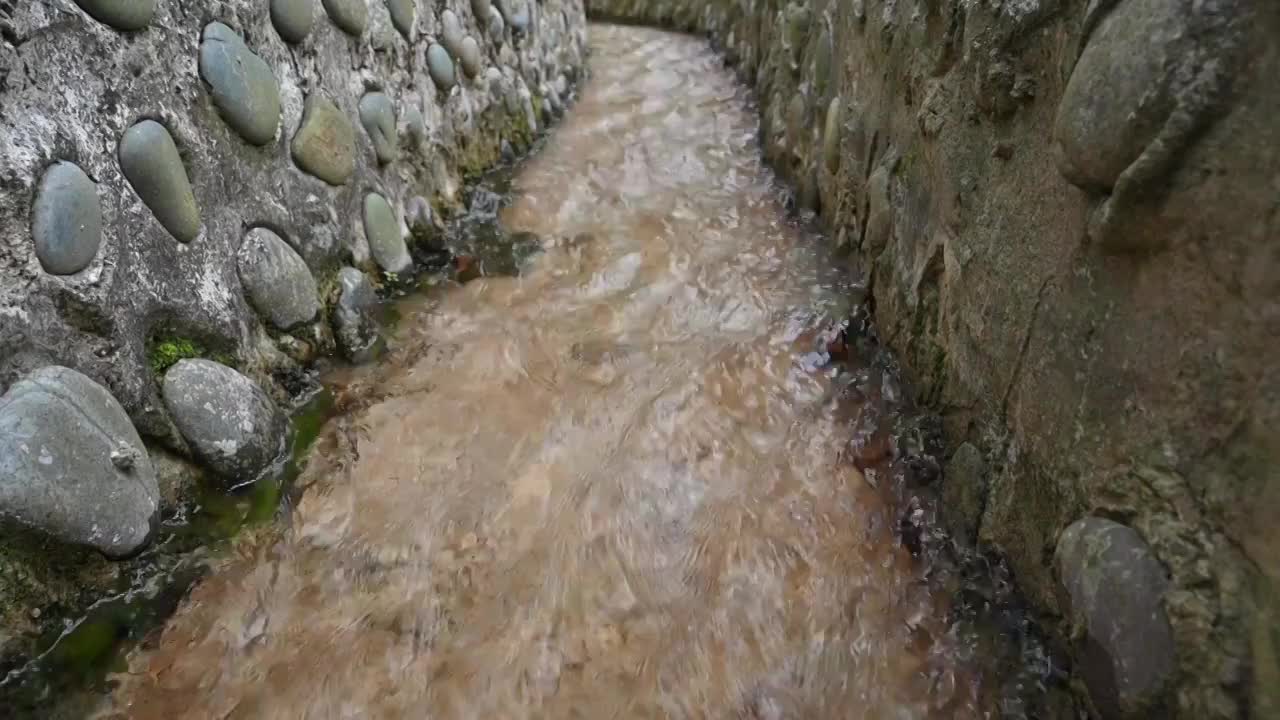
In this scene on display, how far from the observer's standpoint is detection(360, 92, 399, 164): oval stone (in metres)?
2.50

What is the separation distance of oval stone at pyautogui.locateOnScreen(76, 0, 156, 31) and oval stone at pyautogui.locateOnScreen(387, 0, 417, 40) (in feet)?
3.83

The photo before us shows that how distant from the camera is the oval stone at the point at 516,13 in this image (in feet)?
12.1

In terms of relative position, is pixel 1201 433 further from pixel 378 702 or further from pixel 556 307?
pixel 556 307

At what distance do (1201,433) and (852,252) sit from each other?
1755 millimetres

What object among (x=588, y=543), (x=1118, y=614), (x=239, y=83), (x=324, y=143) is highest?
(x=239, y=83)

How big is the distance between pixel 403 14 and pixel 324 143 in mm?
803

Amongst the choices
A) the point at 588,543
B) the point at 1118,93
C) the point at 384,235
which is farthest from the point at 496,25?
the point at 1118,93

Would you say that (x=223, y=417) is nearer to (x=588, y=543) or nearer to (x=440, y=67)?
(x=588, y=543)

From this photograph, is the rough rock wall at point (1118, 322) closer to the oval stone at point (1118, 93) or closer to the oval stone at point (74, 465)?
the oval stone at point (1118, 93)

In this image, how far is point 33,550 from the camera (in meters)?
1.32

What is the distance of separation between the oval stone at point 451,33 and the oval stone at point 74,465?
2100 millimetres

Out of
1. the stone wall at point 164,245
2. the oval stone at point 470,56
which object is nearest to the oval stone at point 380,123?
the stone wall at point 164,245

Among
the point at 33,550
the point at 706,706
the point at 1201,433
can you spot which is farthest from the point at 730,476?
the point at 33,550

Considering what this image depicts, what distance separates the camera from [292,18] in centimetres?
210
